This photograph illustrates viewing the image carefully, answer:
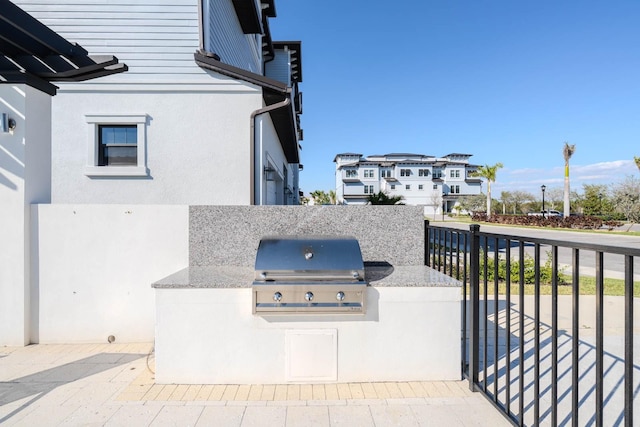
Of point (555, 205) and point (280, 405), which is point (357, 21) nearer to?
point (280, 405)

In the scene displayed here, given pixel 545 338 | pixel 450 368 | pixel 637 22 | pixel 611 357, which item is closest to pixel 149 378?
pixel 450 368

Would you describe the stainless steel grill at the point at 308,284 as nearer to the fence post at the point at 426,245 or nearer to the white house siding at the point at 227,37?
the fence post at the point at 426,245

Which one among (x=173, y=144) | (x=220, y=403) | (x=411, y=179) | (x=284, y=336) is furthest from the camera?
(x=411, y=179)

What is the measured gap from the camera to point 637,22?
10.8 m

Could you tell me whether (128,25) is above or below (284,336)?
above

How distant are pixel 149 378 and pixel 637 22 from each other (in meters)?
16.0

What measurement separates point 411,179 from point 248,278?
54.4 metres

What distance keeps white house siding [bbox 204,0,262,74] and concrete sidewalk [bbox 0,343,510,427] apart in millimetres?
5431

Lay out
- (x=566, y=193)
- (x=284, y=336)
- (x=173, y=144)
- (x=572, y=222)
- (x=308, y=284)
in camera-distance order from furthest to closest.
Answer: (x=566, y=193) → (x=572, y=222) → (x=173, y=144) → (x=284, y=336) → (x=308, y=284)

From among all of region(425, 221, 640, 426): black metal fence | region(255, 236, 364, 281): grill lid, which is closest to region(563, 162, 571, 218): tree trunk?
region(425, 221, 640, 426): black metal fence

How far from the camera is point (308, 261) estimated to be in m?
2.64

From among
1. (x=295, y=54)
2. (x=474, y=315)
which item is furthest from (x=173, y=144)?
(x=295, y=54)

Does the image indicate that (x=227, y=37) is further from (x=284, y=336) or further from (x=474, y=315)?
(x=474, y=315)

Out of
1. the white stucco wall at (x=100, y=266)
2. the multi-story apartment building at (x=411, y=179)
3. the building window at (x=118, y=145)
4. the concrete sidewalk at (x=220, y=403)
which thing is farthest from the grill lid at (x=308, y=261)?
the multi-story apartment building at (x=411, y=179)
